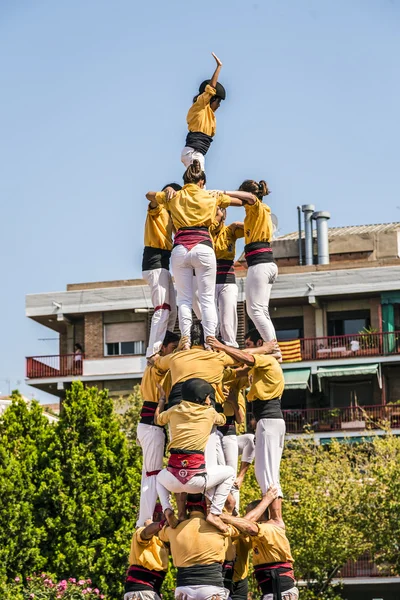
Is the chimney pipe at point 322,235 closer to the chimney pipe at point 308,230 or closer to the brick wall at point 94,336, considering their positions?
the chimney pipe at point 308,230

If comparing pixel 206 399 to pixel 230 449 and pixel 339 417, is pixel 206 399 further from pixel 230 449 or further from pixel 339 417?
pixel 339 417

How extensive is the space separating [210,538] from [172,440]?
1483 millimetres

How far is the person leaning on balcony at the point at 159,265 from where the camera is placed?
2339cm

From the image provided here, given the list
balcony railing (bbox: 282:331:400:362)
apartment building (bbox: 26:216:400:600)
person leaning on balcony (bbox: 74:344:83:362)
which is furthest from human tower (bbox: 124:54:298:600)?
person leaning on balcony (bbox: 74:344:83:362)

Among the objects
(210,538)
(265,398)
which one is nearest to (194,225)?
(265,398)

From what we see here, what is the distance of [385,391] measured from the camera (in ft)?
198

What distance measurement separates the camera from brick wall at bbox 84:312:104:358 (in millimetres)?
63688

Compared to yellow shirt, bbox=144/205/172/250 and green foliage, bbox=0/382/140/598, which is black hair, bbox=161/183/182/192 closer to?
yellow shirt, bbox=144/205/172/250

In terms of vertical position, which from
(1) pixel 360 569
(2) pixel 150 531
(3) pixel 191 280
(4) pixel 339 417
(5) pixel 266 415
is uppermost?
(4) pixel 339 417

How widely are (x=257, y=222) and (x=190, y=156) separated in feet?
4.95

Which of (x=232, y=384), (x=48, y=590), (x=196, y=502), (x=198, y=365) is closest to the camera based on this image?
(x=196, y=502)

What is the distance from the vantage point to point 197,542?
2023 centimetres

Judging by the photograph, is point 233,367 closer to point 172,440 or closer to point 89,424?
point 172,440

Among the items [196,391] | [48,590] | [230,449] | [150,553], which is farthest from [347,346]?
[196,391]
